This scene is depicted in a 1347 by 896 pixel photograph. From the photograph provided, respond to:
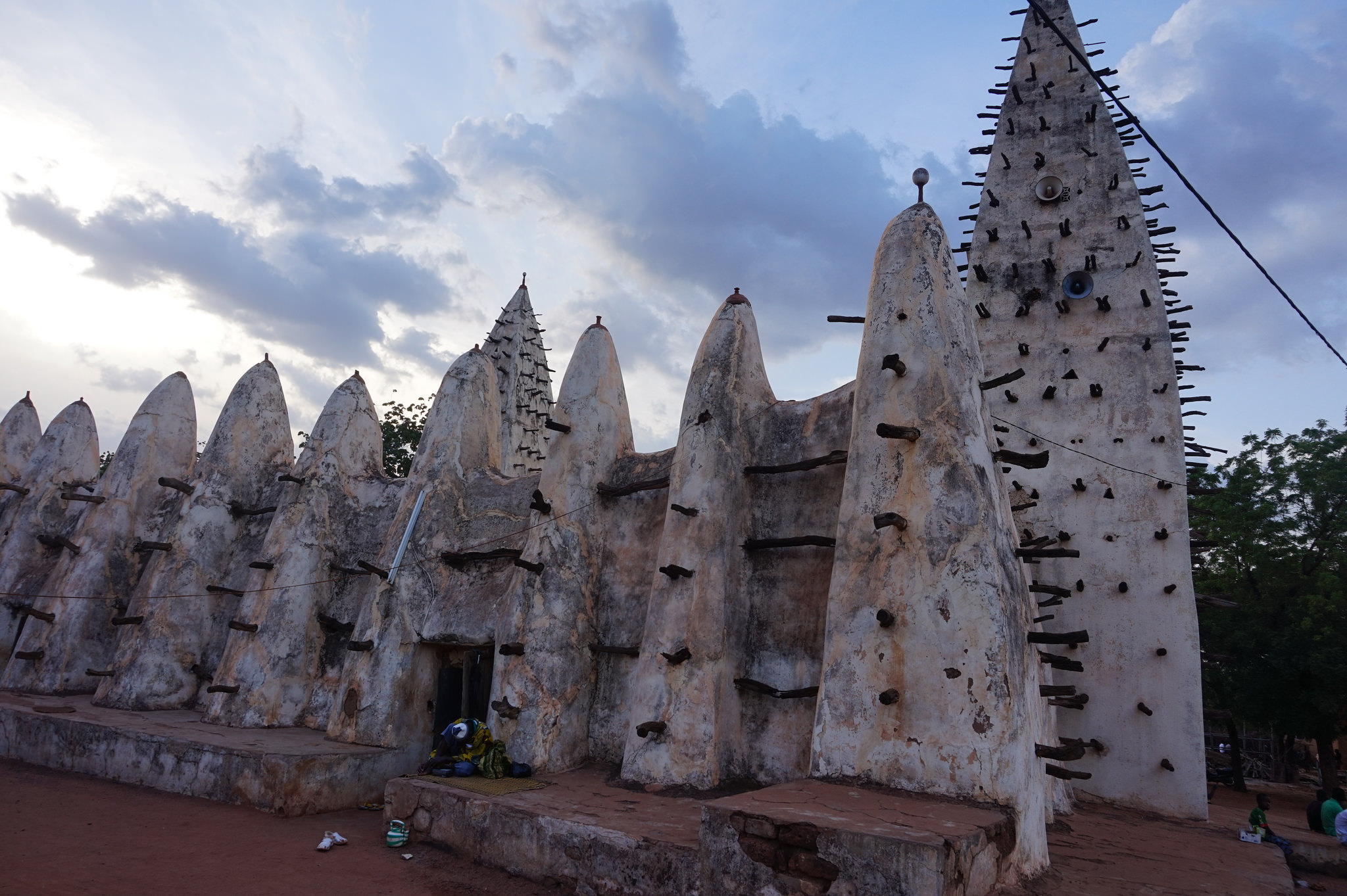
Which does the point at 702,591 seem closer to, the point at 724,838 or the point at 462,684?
the point at 724,838

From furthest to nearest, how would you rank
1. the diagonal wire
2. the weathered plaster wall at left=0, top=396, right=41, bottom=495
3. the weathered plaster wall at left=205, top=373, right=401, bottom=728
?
the weathered plaster wall at left=0, top=396, right=41, bottom=495 → the weathered plaster wall at left=205, top=373, right=401, bottom=728 → the diagonal wire

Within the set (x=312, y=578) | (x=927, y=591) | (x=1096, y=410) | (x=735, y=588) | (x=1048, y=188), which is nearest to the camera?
(x=927, y=591)

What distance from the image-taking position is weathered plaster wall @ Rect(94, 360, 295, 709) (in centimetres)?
1328

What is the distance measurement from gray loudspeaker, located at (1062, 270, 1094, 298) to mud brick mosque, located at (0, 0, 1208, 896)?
0.08 m

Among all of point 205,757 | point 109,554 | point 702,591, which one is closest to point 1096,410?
point 702,591

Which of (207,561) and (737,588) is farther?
(207,561)

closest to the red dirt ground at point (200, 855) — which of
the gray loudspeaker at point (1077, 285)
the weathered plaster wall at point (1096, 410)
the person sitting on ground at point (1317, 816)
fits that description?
the weathered plaster wall at point (1096, 410)

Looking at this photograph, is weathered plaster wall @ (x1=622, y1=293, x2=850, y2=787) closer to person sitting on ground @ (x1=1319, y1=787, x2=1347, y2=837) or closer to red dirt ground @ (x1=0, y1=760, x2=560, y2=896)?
red dirt ground @ (x1=0, y1=760, x2=560, y2=896)

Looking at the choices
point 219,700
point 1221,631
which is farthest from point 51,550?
point 1221,631

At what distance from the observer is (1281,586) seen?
60.7 feet

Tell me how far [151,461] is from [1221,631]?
977 inches

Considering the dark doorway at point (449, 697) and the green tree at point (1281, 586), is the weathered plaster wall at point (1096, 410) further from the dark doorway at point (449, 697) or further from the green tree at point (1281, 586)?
the dark doorway at point (449, 697)

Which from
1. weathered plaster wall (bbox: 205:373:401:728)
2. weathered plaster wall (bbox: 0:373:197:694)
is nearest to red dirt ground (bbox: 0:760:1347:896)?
weathered plaster wall (bbox: 205:373:401:728)

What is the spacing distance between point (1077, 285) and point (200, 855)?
1508 cm
